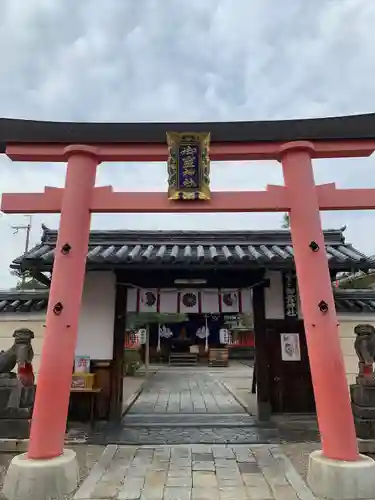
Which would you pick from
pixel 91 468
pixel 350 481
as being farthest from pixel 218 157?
pixel 91 468

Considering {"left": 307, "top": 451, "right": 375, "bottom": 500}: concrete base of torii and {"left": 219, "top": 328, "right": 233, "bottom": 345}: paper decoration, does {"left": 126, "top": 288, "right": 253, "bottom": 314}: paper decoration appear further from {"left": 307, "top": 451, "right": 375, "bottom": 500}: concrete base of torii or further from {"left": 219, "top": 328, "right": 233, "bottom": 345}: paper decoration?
{"left": 219, "top": 328, "right": 233, "bottom": 345}: paper decoration

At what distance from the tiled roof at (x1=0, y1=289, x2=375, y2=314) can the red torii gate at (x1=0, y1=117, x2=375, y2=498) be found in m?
4.12

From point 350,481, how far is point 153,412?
6669 millimetres

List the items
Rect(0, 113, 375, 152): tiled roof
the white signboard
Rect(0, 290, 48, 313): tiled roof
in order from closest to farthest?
Rect(0, 113, 375, 152): tiled roof → Rect(0, 290, 48, 313): tiled roof → the white signboard

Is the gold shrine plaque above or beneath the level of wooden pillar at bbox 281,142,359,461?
above

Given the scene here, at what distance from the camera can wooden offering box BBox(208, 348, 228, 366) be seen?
2809 cm

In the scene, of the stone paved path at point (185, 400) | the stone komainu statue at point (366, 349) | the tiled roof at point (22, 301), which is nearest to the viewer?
the stone komainu statue at point (366, 349)

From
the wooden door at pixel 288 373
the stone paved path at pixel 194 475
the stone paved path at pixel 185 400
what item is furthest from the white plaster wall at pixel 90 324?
the wooden door at pixel 288 373

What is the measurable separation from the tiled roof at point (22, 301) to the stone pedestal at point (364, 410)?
287 inches

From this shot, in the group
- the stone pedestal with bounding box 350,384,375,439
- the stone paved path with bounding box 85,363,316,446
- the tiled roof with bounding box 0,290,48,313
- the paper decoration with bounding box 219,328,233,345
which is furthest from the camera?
the paper decoration with bounding box 219,328,233,345

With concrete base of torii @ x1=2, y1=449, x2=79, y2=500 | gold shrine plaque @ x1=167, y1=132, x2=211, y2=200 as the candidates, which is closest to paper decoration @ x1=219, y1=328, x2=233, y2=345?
gold shrine plaque @ x1=167, y1=132, x2=211, y2=200

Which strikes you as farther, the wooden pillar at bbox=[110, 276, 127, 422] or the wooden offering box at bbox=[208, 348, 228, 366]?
the wooden offering box at bbox=[208, 348, 228, 366]

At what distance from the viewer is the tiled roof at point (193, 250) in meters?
8.37

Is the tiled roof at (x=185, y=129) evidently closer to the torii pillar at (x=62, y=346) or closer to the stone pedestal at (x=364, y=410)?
the torii pillar at (x=62, y=346)
